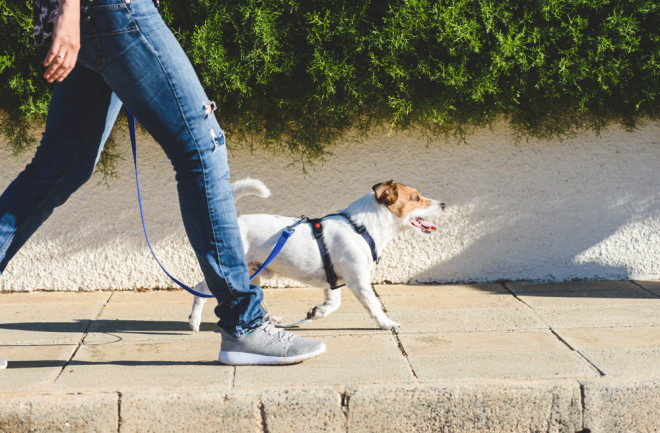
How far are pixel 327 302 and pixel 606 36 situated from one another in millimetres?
A: 2474

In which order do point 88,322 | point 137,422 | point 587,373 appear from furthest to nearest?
point 88,322 < point 587,373 < point 137,422

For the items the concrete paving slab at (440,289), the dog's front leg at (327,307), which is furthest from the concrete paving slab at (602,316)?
the dog's front leg at (327,307)

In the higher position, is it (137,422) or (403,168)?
(403,168)

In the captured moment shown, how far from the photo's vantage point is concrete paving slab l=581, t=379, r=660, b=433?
9.06 feet

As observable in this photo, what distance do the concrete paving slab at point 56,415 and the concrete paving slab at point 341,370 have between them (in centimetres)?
53

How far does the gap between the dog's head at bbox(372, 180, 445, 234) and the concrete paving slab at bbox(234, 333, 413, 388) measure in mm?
888

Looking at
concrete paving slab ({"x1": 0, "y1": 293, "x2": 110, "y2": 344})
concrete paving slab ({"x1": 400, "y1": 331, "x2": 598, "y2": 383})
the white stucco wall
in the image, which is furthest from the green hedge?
concrete paving slab ({"x1": 400, "y1": 331, "x2": 598, "y2": 383})

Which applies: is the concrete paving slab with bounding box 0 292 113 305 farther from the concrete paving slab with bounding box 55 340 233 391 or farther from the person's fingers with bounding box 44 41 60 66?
the person's fingers with bounding box 44 41 60 66

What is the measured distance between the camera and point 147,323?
388cm

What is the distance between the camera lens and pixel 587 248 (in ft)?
15.8

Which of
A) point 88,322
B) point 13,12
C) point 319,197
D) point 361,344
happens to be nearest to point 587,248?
point 319,197

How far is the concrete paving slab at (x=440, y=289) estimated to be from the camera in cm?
456

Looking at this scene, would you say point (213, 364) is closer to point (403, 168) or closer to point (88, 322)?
point (88, 322)

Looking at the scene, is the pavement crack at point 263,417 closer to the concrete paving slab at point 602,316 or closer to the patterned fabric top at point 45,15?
the patterned fabric top at point 45,15
